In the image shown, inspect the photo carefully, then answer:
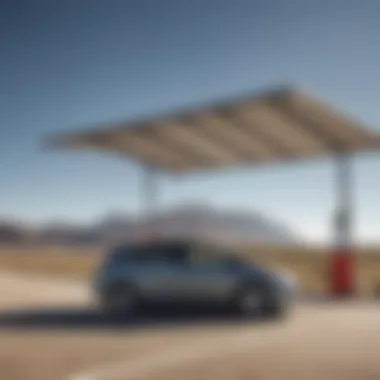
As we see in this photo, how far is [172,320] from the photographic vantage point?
16125mm

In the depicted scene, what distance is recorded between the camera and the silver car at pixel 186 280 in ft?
53.6

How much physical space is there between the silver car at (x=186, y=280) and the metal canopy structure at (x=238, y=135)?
393 cm

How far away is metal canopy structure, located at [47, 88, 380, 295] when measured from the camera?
18.6 metres

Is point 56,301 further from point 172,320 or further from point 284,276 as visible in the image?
point 284,276

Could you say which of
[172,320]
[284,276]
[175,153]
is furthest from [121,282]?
[175,153]

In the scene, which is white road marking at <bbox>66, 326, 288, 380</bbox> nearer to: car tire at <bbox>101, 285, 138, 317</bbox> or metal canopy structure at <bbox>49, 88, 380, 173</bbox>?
car tire at <bbox>101, 285, 138, 317</bbox>

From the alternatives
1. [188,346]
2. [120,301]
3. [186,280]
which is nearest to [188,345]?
[188,346]

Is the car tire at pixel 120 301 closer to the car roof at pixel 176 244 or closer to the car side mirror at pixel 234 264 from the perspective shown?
the car roof at pixel 176 244

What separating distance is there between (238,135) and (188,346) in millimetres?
10301

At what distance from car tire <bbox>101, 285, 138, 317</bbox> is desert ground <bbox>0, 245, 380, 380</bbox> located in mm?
398

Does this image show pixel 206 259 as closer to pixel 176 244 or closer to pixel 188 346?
pixel 176 244

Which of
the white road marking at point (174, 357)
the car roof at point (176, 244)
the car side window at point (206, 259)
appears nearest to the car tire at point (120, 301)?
the car roof at point (176, 244)

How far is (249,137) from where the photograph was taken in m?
21.8

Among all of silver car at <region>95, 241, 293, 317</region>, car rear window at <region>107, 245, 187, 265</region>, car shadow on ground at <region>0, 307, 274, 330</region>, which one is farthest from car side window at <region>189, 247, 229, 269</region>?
car shadow on ground at <region>0, 307, 274, 330</region>
